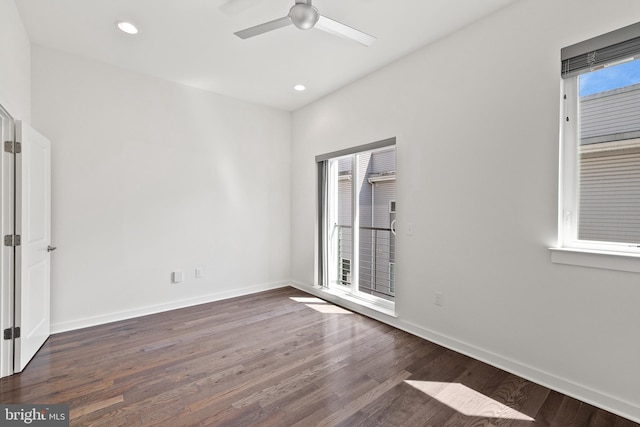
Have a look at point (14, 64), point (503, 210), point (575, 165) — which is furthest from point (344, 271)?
point (14, 64)

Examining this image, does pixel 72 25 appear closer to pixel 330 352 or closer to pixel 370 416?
pixel 330 352

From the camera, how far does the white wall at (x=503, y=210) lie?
6.27ft

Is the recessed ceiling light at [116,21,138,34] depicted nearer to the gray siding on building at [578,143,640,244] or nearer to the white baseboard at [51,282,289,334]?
the white baseboard at [51,282,289,334]

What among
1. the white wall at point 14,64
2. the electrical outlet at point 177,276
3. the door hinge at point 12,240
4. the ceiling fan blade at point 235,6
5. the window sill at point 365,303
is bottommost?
the window sill at point 365,303

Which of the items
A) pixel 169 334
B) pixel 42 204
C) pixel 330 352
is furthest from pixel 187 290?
pixel 330 352

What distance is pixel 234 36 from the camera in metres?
2.72

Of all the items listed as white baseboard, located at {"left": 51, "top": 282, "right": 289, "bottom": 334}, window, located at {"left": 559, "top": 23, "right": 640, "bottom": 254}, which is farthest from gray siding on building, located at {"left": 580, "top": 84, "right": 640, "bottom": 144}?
white baseboard, located at {"left": 51, "top": 282, "right": 289, "bottom": 334}

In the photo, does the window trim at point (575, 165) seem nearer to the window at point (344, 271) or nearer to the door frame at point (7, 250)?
the window at point (344, 271)

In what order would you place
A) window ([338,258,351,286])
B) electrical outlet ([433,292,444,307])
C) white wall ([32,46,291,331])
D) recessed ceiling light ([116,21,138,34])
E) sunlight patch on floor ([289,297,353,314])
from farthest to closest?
window ([338,258,351,286])
sunlight patch on floor ([289,297,353,314])
white wall ([32,46,291,331])
electrical outlet ([433,292,444,307])
recessed ceiling light ([116,21,138,34])

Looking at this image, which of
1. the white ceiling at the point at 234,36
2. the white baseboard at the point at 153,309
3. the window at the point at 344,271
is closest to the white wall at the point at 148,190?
the white baseboard at the point at 153,309

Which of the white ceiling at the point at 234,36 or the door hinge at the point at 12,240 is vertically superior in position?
the white ceiling at the point at 234,36

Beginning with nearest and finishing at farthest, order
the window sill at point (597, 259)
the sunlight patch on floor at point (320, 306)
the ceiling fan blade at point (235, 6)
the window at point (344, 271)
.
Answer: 1. the window sill at point (597, 259)
2. the ceiling fan blade at point (235, 6)
3. the sunlight patch on floor at point (320, 306)
4. the window at point (344, 271)

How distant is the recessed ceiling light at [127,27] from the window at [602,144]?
3.44 metres

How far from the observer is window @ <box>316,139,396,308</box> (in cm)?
412
